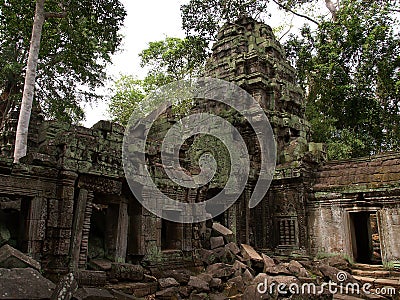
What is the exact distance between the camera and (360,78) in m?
17.0

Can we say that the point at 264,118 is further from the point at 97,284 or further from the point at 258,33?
the point at 97,284

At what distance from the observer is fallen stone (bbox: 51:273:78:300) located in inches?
161

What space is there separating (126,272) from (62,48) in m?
12.9

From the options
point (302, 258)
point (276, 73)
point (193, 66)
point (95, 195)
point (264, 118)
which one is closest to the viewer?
point (95, 195)

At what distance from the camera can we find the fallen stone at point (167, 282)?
7160 millimetres

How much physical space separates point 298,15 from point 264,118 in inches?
425

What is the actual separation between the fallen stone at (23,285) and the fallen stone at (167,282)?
11.0ft

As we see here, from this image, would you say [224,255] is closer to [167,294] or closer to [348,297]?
[167,294]

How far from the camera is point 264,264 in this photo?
9.68 meters

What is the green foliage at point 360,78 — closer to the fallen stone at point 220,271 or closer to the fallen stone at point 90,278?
the fallen stone at point 220,271

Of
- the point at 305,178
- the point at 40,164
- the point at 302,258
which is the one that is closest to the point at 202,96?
the point at 305,178

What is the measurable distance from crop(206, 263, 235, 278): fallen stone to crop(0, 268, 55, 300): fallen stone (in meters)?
4.59

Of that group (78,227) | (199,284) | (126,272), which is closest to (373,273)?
(199,284)

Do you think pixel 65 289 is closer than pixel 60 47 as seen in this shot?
Yes
